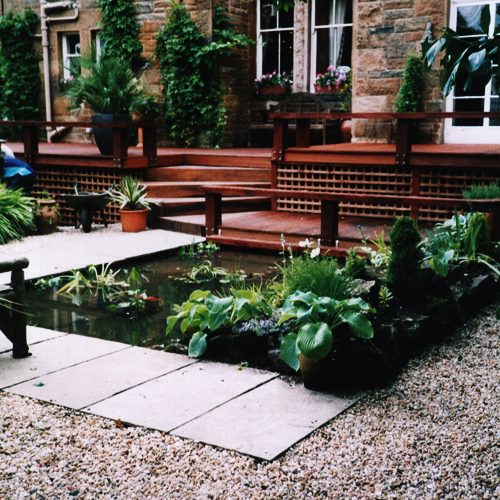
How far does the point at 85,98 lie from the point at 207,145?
104 inches

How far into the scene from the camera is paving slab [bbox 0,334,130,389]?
3947 millimetres

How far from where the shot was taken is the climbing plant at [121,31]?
500 inches

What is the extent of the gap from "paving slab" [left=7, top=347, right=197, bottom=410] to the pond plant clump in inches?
8.2

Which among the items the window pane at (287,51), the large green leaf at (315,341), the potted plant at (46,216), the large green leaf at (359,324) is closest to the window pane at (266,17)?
the window pane at (287,51)

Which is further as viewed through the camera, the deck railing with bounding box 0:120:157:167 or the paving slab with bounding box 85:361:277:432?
the deck railing with bounding box 0:120:157:167

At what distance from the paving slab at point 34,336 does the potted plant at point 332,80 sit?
794 cm

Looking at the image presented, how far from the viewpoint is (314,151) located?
8.86m

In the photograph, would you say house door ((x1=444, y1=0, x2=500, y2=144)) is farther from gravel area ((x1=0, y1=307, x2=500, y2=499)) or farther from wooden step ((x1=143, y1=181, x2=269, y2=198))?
gravel area ((x1=0, y1=307, x2=500, y2=499))

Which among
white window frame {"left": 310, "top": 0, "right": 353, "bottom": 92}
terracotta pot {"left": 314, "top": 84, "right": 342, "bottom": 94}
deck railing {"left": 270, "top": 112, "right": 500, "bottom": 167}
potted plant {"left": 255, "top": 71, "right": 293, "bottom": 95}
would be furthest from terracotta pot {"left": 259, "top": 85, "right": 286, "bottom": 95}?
deck railing {"left": 270, "top": 112, "right": 500, "bottom": 167}

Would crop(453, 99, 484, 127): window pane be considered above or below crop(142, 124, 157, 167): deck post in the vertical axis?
above

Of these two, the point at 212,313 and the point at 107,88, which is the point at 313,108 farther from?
the point at 212,313

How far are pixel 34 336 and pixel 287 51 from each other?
889 centimetres

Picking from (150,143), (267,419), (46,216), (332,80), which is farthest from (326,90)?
(267,419)

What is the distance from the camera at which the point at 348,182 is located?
347 inches
